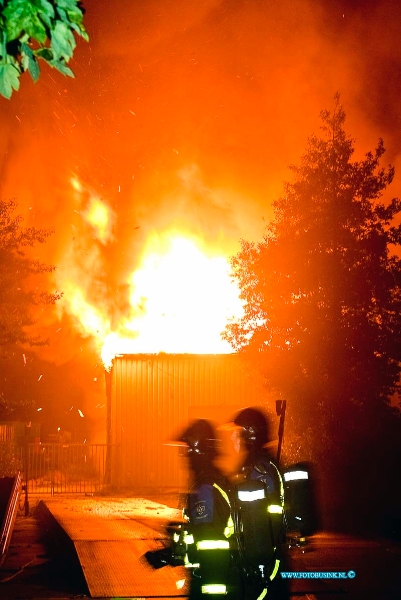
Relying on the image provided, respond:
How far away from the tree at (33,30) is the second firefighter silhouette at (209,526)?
3.31 metres

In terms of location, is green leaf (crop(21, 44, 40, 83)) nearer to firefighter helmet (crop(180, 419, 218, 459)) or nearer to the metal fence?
firefighter helmet (crop(180, 419, 218, 459))

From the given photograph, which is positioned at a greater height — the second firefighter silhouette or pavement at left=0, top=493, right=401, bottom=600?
the second firefighter silhouette

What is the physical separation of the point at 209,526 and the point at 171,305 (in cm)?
1849

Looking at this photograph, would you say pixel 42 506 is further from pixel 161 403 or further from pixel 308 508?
pixel 308 508

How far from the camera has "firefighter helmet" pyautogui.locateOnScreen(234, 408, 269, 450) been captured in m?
5.69

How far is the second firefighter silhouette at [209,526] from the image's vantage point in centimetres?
511

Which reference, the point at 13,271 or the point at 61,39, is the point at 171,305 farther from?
the point at 61,39

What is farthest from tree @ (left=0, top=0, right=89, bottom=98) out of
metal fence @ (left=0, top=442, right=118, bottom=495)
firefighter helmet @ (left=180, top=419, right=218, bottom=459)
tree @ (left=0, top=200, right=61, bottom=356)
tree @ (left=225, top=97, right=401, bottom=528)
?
tree @ (left=0, top=200, right=61, bottom=356)

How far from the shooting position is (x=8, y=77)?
3842 mm

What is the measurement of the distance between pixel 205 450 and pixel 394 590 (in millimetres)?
4482

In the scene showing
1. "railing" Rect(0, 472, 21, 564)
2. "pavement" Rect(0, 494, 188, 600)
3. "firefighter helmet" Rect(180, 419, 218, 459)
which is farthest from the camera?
"railing" Rect(0, 472, 21, 564)

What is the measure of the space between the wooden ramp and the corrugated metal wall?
4837 mm

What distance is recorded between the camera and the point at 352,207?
1814 cm

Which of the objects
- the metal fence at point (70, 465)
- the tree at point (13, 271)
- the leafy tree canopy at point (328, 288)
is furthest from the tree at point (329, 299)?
the tree at point (13, 271)
